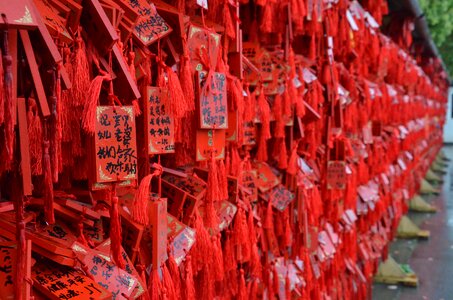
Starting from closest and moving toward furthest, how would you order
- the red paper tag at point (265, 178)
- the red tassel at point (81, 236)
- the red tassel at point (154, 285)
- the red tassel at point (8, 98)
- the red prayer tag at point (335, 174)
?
1. the red tassel at point (8, 98)
2. the red tassel at point (81, 236)
3. the red tassel at point (154, 285)
4. the red paper tag at point (265, 178)
5. the red prayer tag at point (335, 174)

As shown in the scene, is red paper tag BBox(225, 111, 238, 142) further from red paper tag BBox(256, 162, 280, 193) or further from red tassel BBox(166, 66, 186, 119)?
red paper tag BBox(256, 162, 280, 193)

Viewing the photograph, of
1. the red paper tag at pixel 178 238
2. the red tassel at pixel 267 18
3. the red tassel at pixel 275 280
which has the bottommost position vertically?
the red tassel at pixel 275 280

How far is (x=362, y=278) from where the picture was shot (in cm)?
356

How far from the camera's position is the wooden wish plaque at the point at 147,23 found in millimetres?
1182

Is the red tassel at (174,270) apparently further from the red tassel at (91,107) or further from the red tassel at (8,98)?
the red tassel at (8,98)

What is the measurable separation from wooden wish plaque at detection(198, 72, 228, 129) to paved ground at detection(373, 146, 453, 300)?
9.41 ft

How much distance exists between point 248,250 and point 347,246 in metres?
1.75

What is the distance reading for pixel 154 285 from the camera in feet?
3.99

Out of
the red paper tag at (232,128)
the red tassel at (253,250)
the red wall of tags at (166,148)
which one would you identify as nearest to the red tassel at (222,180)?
the red wall of tags at (166,148)

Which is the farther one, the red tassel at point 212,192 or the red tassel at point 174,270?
the red tassel at point 212,192

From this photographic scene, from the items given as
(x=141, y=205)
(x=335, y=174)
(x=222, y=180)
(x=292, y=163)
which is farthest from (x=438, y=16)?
(x=141, y=205)

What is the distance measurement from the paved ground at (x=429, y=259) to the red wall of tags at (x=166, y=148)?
4.72 feet

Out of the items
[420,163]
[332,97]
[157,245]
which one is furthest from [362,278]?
[420,163]

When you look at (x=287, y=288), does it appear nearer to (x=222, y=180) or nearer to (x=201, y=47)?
(x=222, y=180)
